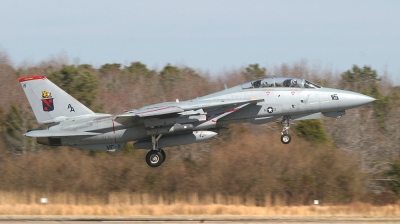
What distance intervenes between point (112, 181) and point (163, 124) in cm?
1705

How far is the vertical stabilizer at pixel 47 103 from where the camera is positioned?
1011 inches

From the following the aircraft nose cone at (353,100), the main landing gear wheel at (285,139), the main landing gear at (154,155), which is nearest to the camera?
the aircraft nose cone at (353,100)

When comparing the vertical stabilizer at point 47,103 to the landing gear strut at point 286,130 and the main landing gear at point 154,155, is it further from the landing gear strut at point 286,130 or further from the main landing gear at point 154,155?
the landing gear strut at point 286,130

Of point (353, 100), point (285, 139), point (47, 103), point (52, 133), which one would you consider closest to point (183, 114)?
point (285, 139)

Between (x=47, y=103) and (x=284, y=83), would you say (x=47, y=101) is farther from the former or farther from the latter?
(x=284, y=83)

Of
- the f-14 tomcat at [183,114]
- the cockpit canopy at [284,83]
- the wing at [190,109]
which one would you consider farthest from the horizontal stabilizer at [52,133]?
the cockpit canopy at [284,83]

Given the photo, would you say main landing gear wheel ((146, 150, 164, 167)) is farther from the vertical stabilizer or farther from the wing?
the vertical stabilizer

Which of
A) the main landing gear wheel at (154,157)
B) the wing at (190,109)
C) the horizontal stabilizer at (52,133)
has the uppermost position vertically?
the wing at (190,109)

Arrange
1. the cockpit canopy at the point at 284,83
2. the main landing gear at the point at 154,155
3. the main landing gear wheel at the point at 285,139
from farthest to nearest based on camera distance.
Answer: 1. the main landing gear at the point at 154,155
2. the main landing gear wheel at the point at 285,139
3. the cockpit canopy at the point at 284,83

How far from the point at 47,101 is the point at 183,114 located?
226 inches

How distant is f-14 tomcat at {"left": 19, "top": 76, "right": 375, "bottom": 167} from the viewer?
2420 centimetres

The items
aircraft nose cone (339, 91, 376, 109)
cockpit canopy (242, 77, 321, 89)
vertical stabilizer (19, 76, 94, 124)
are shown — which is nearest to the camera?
aircraft nose cone (339, 91, 376, 109)

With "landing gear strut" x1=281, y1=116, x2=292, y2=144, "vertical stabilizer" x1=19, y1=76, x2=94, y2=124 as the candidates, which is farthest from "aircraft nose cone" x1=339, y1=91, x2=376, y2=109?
"vertical stabilizer" x1=19, y1=76, x2=94, y2=124

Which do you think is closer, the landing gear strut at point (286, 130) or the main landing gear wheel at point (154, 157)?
the landing gear strut at point (286, 130)
